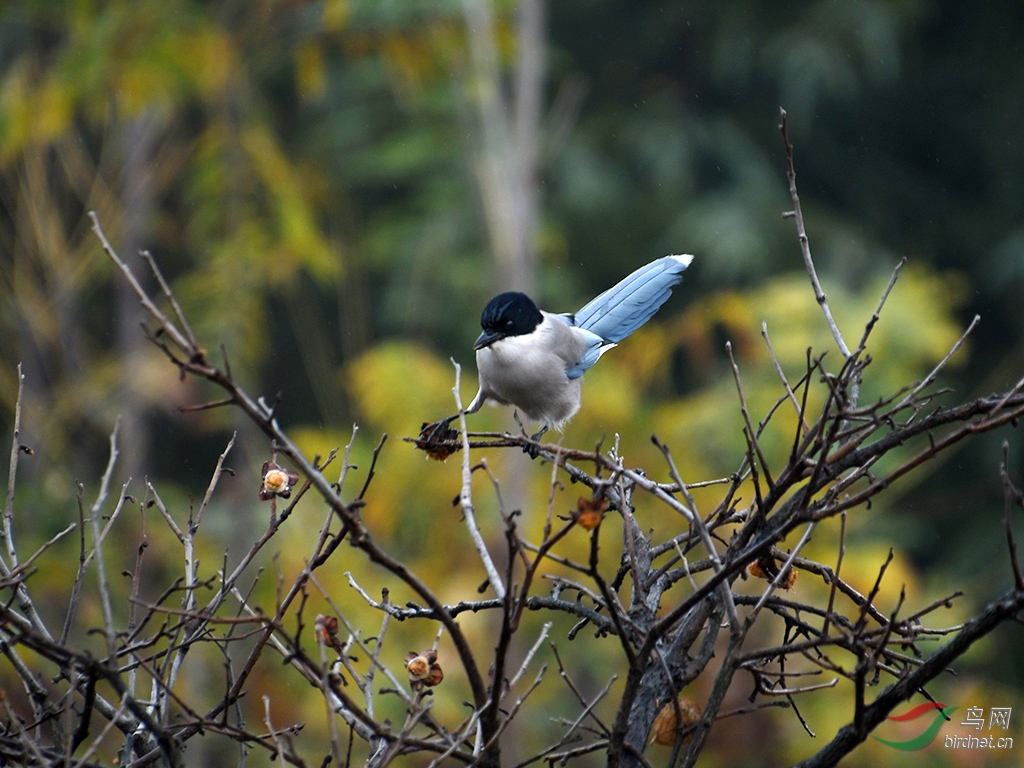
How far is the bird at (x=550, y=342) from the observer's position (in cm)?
275

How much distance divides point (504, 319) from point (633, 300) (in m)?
0.61

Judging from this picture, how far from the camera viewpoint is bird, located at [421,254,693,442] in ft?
9.02

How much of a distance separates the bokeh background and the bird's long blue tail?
4.43ft

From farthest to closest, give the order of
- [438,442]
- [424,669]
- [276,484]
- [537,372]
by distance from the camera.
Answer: [537,372] → [438,442] → [276,484] → [424,669]

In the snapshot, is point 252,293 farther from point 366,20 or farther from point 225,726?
point 225,726

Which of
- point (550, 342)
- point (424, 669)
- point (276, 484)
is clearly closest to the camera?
point (424, 669)

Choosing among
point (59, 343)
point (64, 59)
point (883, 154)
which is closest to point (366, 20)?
point (64, 59)

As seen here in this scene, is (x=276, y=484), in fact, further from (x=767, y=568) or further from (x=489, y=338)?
(x=489, y=338)

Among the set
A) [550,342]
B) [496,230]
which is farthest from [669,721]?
[496,230]

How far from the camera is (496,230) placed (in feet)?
21.3

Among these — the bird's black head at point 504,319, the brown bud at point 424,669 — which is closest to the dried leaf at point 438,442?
the brown bud at point 424,669

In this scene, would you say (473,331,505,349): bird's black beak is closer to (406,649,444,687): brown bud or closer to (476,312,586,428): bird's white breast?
(476,312,586,428): bird's white breast

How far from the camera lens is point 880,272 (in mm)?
9055

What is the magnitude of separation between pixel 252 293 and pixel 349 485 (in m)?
Result: 1.55
